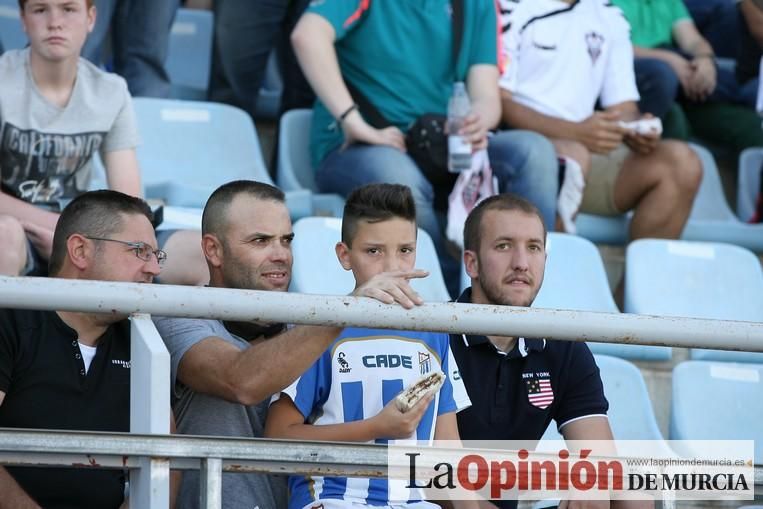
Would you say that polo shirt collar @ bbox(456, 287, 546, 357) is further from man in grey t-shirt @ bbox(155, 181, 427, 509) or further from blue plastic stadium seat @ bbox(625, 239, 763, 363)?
blue plastic stadium seat @ bbox(625, 239, 763, 363)

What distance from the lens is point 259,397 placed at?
272cm

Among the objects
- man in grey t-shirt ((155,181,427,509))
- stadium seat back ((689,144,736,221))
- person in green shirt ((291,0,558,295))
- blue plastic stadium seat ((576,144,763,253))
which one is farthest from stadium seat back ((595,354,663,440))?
stadium seat back ((689,144,736,221))

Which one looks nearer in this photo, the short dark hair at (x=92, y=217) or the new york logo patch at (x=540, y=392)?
the short dark hair at (x=92, y=217)

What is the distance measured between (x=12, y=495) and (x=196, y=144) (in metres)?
2.84

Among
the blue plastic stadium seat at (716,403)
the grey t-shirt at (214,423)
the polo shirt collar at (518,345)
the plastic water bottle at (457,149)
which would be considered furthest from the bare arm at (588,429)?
the plastic water bottle at (457,149)

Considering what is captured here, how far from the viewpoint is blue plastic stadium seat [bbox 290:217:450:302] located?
435 cm

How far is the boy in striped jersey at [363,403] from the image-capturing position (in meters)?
2.73

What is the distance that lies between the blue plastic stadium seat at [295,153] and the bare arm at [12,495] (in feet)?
8.90

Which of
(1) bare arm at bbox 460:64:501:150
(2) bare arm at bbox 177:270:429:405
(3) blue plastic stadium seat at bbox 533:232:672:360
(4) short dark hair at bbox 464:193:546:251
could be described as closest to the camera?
(2) bare arm at bbox 177:270:429:405

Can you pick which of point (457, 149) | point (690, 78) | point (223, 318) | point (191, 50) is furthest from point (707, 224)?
point (223, 318)

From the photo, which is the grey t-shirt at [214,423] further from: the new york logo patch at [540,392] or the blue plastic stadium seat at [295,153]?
the blue plastic stadium seat at [295,153]

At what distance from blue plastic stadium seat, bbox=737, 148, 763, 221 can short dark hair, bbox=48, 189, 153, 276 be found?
12.2 ft

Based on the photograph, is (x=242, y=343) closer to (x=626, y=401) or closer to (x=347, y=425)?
(x=347, y=425)

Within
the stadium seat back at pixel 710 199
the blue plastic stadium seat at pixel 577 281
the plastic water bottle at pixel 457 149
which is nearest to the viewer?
the blue plastic stadium seat at pixel 577 281
